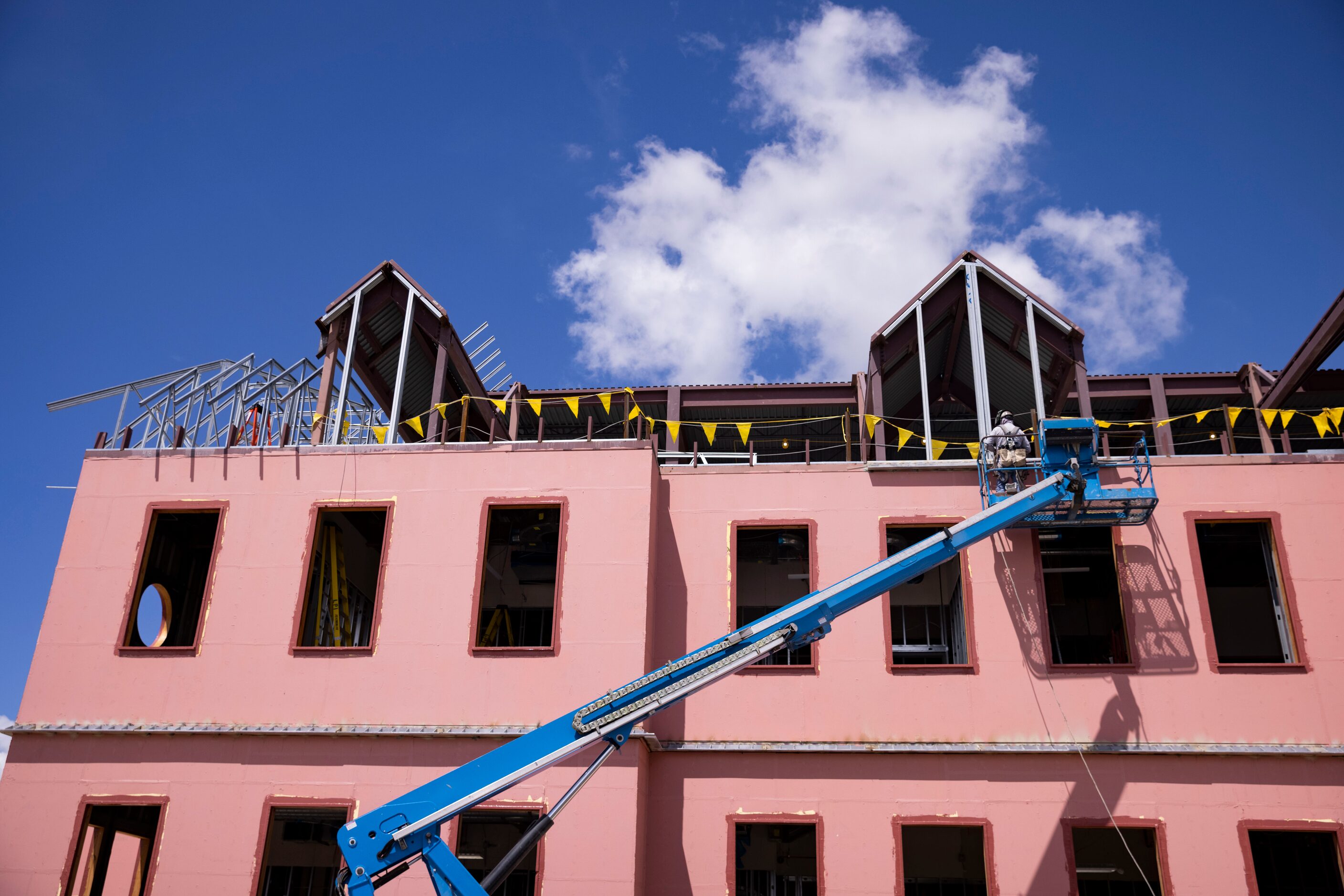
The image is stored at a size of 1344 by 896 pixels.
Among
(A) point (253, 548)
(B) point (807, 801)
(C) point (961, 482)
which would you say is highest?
(C) point (961, 482)

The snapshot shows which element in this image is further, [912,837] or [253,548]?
[912,837]

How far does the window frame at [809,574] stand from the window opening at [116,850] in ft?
35.9

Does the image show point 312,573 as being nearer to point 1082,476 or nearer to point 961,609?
point 961,609

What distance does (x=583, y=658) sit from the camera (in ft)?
59.8

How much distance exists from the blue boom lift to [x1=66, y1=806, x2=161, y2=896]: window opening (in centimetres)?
760

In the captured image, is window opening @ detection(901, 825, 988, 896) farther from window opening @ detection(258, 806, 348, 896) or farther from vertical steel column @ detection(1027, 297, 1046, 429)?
window opening @ detection(258, 806, 348, 896)

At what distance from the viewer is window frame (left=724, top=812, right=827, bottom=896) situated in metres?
17.3

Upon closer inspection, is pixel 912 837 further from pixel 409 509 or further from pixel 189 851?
pixel 189 851

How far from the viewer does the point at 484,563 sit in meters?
19.4

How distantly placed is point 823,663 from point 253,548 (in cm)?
1111

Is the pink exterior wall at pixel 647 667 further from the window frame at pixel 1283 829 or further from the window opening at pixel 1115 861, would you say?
the window opening at pixel 1115 861

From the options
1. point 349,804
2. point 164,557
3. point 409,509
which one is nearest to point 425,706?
point 349,804

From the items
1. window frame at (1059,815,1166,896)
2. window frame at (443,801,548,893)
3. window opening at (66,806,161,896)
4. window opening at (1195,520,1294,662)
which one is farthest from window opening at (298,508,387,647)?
window opening at (1195,520,1294,662)

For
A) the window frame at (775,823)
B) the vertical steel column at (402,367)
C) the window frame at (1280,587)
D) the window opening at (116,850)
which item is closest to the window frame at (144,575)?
the window opening at (116,850)
